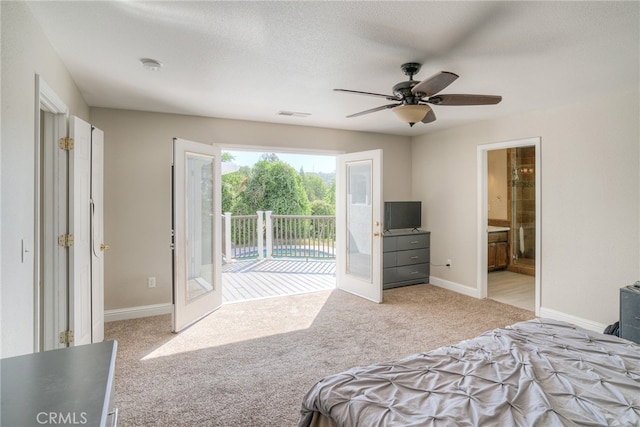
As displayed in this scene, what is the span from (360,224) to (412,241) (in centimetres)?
103

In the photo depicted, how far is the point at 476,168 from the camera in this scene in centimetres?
477

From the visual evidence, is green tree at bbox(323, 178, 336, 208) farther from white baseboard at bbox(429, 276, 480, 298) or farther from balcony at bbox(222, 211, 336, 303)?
white baseboard at bbox(429, 276, 480, 298)

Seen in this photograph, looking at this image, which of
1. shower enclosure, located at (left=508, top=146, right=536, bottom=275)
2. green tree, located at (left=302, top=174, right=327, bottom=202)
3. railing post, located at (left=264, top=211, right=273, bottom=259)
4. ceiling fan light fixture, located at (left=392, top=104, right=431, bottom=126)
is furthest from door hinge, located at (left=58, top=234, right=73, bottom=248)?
green tree, located at (left=302, top=174, right=327, bottom=202)

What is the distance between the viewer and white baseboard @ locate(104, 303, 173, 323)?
3.91m

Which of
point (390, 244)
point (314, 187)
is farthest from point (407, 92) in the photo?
point (314, 187)

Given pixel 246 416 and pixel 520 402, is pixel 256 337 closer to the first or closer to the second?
pixel 246 416

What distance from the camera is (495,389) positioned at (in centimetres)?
139

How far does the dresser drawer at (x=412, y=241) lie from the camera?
17.2 feet

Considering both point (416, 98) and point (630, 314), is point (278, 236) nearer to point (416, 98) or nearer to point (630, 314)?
point (416, 98)

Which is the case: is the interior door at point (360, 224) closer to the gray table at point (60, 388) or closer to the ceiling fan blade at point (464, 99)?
the ceiling fan blade at point (464, 99)

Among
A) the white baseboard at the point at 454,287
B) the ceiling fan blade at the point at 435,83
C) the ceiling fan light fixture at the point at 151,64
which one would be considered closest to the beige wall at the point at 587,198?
the white baseboard at the point at 454,287

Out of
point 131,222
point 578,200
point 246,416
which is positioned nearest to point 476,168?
point 578,200

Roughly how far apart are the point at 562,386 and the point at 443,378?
0.48 m
